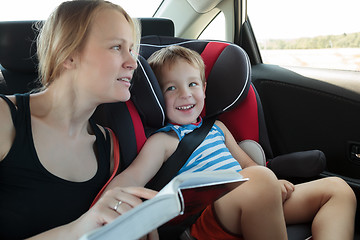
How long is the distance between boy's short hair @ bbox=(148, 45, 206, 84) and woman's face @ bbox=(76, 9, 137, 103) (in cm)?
34

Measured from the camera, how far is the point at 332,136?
1714mm

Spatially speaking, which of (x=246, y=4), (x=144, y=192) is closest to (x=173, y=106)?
(x=144, y=192)

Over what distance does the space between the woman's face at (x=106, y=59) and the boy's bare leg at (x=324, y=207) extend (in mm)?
771

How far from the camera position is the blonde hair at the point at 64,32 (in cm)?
111

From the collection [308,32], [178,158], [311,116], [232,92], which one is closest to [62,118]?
[178,158]

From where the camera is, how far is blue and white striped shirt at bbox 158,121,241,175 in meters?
1.43

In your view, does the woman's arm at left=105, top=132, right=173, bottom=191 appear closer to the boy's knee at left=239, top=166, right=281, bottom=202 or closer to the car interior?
the car interior

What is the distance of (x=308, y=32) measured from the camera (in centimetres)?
204

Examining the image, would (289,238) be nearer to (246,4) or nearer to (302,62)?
(302,62)

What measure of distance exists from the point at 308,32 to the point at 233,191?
124cm

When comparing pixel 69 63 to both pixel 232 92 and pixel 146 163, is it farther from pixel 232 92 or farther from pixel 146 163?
pixel 232 92

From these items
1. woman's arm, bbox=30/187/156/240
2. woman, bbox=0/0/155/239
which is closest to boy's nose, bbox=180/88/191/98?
woman, bbox=0/0/155/239

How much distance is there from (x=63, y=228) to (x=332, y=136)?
4.26 ft

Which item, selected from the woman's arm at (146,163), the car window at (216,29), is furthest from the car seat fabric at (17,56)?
the car window at (216,29)
